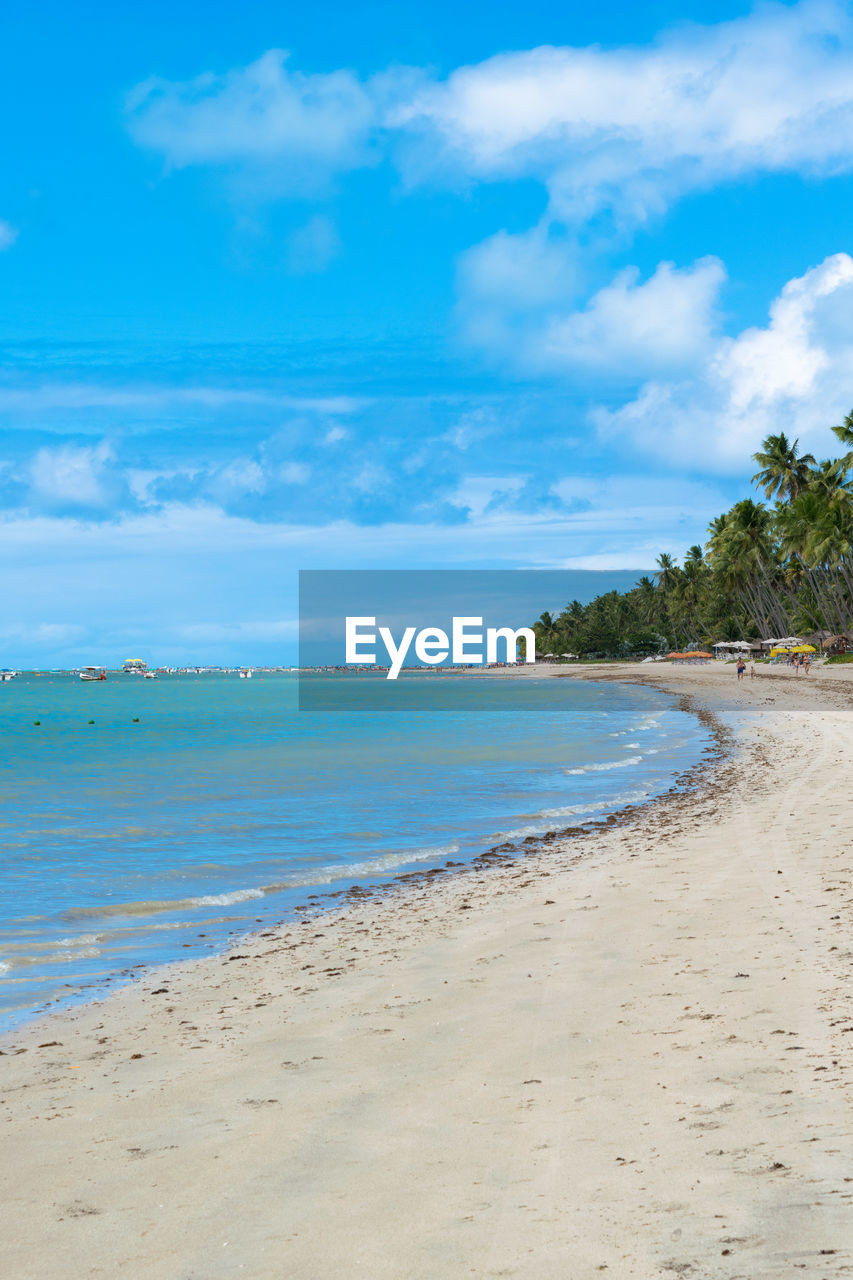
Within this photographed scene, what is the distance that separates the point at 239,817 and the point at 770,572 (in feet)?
315

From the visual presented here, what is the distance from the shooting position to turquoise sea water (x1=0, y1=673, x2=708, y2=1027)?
37.3ft

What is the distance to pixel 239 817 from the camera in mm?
21141

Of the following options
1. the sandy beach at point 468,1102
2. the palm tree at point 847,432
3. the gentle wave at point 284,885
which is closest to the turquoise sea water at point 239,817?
the gentle wave at point 284,885

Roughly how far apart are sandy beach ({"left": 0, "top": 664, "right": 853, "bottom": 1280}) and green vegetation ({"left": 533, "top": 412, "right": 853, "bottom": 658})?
70.7 metres

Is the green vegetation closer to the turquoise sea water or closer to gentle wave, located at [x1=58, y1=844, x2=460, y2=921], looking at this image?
the turquoise sea water

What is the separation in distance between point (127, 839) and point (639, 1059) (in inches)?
583

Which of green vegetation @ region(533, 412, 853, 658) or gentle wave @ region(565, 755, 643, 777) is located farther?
green vegetation @ region(533, 412, 853, 658)

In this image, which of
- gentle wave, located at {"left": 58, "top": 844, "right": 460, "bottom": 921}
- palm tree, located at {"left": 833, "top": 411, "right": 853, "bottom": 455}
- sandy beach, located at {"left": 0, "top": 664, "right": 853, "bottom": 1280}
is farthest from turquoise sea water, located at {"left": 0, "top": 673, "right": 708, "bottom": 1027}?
palm tree, located at {"left": 833, "top": 411, "right": 853, "bottom": 455}

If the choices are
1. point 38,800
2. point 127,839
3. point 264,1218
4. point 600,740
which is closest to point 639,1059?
point 264,1218

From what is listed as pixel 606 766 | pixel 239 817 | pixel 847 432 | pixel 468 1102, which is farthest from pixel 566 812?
pixel 847 432

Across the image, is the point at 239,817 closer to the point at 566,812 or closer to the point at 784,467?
the point at 566,812

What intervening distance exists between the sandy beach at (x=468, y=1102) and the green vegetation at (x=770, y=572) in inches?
2783

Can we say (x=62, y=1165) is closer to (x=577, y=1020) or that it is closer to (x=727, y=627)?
(x=577, y=1020)

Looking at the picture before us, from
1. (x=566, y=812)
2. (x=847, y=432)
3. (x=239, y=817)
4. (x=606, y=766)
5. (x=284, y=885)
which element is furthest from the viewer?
(x=847, y=432)
